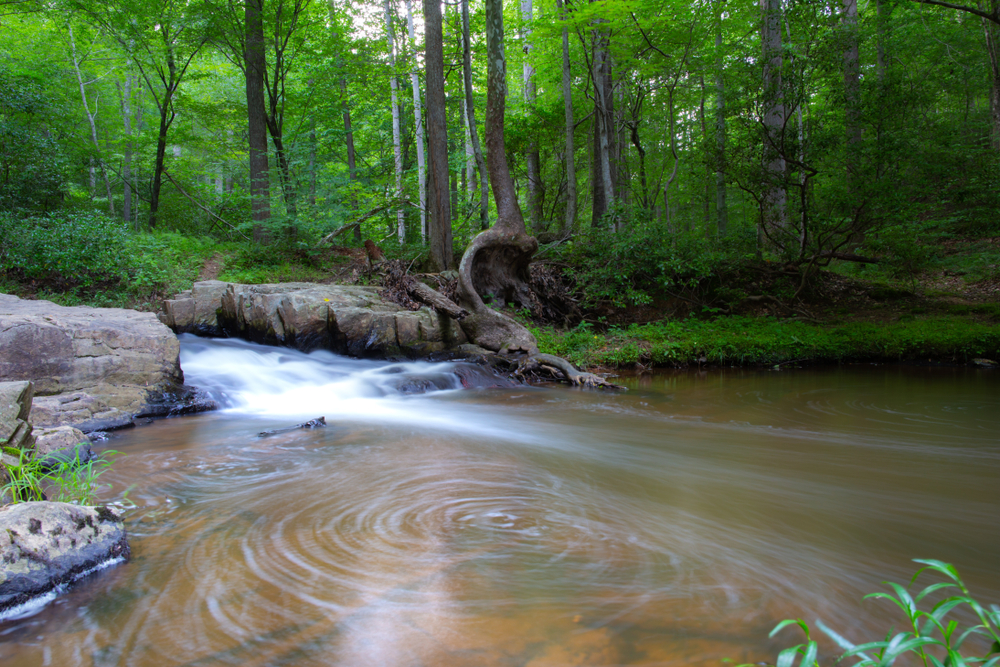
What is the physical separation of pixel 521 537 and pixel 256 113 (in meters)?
13.6

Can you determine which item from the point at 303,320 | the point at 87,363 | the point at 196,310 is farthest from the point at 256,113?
the point at 87,363

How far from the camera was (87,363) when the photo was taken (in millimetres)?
6047

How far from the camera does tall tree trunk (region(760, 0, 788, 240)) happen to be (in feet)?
33.9

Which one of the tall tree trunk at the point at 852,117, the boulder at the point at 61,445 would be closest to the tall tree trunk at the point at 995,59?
the tall tree trunk at the point at 852,117

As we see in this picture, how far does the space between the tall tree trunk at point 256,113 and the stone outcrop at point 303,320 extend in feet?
12.6

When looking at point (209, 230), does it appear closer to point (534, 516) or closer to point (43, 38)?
point (43, 38)

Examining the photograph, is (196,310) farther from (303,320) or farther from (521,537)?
(521,537)

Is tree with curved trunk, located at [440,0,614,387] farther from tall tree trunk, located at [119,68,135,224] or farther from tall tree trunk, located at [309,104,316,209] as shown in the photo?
tall tree trunk, located at [119,68,135,224]

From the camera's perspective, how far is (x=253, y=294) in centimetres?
937

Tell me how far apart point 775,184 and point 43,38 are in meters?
22.3

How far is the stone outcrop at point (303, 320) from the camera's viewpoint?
922 centimetres

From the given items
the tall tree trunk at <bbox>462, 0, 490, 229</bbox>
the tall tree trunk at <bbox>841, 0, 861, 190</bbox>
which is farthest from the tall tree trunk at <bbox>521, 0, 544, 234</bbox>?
the tall tree trunk at <bbox>841, 0, 861, 190</bbox>

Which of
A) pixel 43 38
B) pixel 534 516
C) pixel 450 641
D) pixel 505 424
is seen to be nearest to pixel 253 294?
pixel 505 424

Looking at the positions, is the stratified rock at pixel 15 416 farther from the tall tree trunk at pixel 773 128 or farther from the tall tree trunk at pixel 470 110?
the tall tree trunk at pixel 773 128
